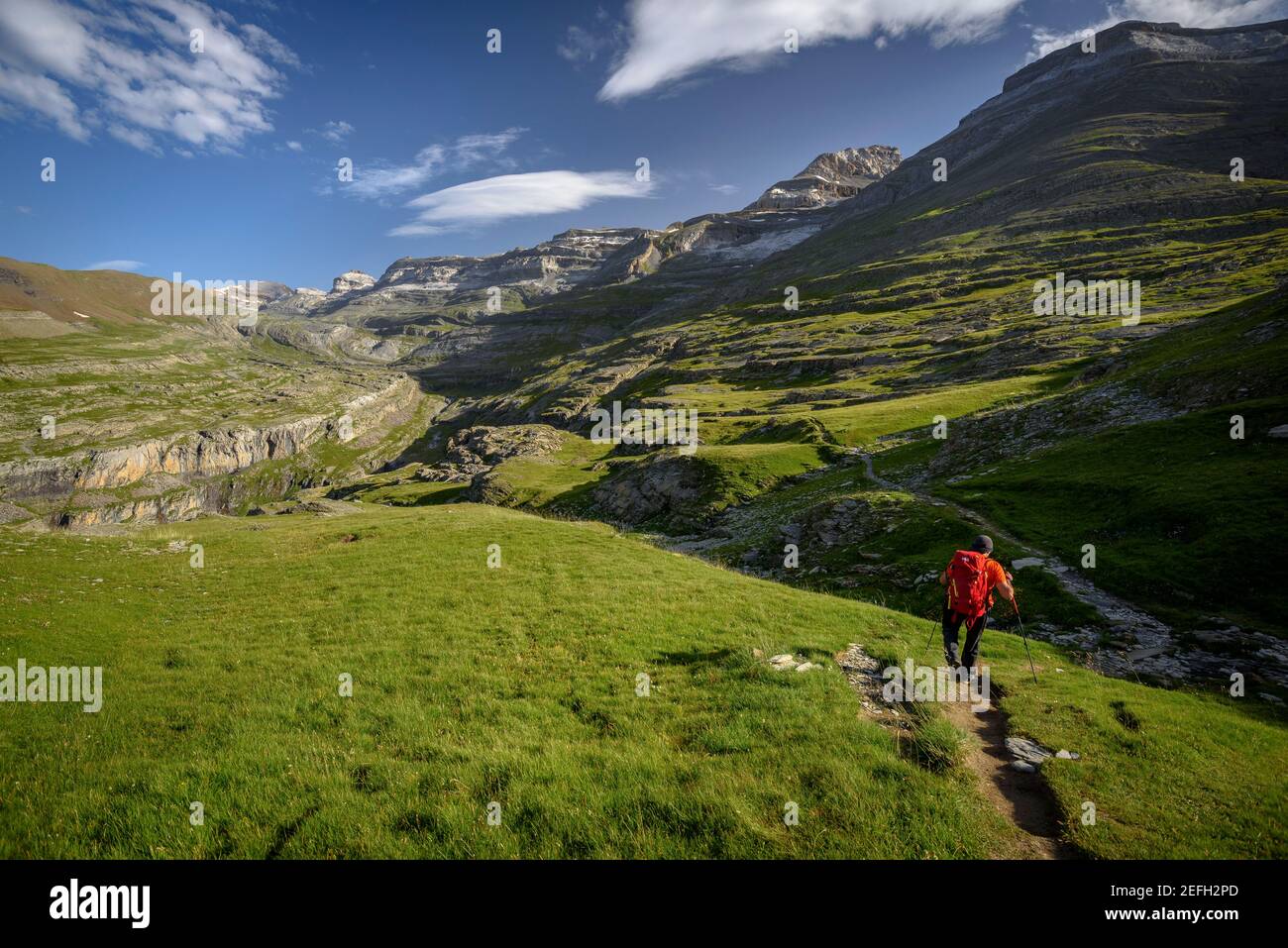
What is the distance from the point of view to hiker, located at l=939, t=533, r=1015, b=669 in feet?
A: 48.3

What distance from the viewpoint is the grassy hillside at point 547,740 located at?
309 inches

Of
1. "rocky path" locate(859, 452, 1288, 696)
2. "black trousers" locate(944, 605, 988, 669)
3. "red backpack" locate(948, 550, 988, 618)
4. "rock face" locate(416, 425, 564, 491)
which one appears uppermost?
"rock face" locate(416, 425, 564, 491)

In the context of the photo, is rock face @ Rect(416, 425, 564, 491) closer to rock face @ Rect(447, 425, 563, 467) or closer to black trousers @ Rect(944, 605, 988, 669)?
rock face @ Rect(447, 425, 563, 467)

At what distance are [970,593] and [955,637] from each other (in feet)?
4.94

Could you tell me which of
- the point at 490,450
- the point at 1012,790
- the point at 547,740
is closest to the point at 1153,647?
the point at 1012,790

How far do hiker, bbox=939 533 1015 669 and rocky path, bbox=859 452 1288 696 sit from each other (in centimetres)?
633

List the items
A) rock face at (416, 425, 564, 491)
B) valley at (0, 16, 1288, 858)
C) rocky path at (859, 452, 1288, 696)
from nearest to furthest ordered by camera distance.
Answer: valley at (0, 16, 1288, 858) < rocky path at (859, 452, 1288, 696) < rock face at (416, 425, 564, 491)

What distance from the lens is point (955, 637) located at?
50.2 ft

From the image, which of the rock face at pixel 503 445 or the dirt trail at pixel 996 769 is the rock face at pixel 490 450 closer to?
the rock face at pixel 503 445

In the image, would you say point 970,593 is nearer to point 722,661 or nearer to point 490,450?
point 722,661

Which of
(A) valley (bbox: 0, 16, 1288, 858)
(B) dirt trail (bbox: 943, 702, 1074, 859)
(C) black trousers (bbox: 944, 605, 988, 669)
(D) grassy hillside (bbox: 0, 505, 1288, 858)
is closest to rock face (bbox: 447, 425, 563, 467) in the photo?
(A) valley (bbox: 0, 16, 1288, 858)

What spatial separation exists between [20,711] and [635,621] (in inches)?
633

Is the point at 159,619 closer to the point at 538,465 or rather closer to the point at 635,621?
the point at 635,621
